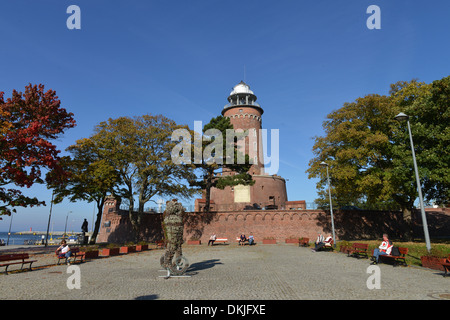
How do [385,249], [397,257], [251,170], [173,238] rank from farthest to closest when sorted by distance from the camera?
[251,170], [385,249], [397,257], [173,238]

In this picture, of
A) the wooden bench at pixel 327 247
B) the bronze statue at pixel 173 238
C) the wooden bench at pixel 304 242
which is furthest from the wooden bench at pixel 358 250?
the bronze statue at pixel 173 238

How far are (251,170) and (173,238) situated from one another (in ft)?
114

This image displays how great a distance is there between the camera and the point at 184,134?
28.4 meters

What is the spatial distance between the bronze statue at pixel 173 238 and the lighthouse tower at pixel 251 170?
92.7ft

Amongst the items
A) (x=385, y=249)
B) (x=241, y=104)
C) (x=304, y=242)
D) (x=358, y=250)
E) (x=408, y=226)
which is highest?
(x=241, y=104)

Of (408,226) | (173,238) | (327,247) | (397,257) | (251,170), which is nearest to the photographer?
(173,238)

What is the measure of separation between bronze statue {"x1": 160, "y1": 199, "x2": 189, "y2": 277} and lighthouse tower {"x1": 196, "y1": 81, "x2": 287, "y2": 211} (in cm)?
2827

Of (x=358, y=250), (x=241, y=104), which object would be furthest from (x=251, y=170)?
(x=358, y=250)

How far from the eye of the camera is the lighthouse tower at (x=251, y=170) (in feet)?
139

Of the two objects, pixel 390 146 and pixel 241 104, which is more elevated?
pixel 241 104

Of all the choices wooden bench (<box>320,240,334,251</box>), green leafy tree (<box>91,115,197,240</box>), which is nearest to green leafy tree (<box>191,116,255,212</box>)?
green leafy tree (<box>91,115,197,240</box>)

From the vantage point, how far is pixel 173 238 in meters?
10.4

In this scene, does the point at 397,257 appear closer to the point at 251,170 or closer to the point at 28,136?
the point at 28,136
